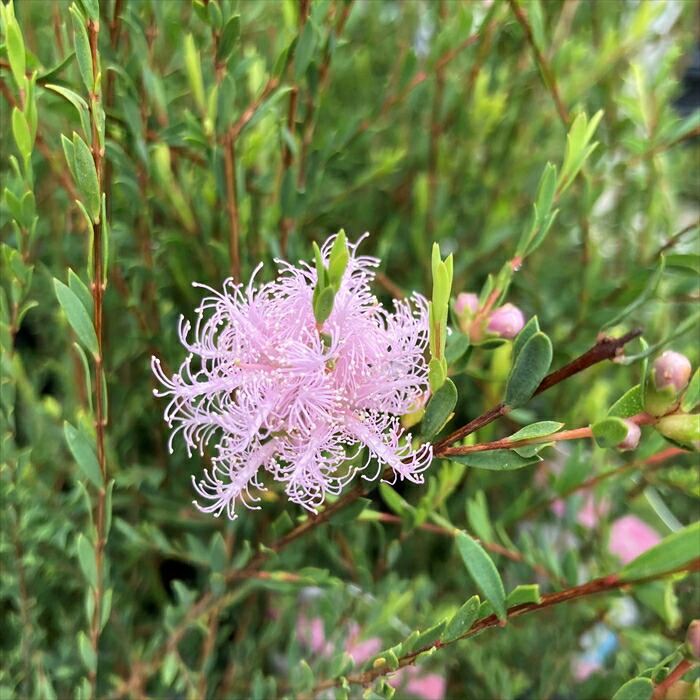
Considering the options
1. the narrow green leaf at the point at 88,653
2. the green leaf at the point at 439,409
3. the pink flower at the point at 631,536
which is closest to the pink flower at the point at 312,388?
the green leaf at the point at 439,409

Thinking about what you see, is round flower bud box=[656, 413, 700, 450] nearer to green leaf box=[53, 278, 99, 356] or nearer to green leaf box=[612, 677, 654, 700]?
green leaf box=[612, 677, 654, 700]

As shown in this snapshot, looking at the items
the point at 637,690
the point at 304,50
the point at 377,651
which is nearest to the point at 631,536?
the point at 377,651

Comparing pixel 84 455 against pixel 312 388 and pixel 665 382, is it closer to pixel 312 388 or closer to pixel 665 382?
pixel 312 388

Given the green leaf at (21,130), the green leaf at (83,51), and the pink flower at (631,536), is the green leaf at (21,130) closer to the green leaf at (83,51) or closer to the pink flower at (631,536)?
the green leaf at (83,51)

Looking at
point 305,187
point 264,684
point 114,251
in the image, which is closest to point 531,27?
point 305,187

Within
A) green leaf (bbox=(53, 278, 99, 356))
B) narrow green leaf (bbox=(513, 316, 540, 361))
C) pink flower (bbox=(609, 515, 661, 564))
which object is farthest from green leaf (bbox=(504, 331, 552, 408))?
pink flower (bbox=(609, 515, 661, 564))
